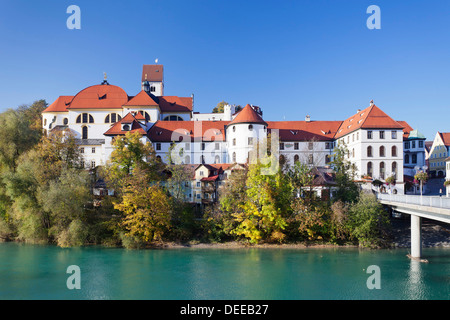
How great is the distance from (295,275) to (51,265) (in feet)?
53.7

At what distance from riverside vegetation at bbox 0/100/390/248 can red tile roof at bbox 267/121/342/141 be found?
16446 millimetres

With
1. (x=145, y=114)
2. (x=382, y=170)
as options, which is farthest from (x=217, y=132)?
(x=382, y=170)

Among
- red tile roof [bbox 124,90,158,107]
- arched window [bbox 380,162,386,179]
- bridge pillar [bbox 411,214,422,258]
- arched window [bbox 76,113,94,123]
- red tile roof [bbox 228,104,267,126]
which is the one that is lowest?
bridge pillar [bbox 411,214,422,258]

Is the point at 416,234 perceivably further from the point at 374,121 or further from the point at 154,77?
the point at 154,77

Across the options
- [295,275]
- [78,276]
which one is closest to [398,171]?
[295,275]

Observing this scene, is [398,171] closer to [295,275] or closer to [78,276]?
[295,275]

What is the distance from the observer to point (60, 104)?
52375mm

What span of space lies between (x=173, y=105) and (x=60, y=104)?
17870 mm

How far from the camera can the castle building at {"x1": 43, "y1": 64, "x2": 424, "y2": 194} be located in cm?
3909

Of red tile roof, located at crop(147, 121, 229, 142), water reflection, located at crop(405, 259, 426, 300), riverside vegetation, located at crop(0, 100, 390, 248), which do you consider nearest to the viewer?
water reflection, located at crop(405, 259, 426, 300)

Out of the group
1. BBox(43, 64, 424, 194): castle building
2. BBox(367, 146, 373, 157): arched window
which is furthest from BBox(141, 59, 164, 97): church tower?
BBox(367, 146, 373, 157): arched window

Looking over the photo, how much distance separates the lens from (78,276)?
19812 millimetres

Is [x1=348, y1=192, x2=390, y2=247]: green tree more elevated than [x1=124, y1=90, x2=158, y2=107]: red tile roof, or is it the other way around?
[x1=124, y1=90, x2=158, y2=107]: red tile roof

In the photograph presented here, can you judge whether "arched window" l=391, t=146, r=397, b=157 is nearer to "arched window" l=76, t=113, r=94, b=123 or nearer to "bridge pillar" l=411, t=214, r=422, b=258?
"bridge pillar" l=411, t=214, r=422, b=258
